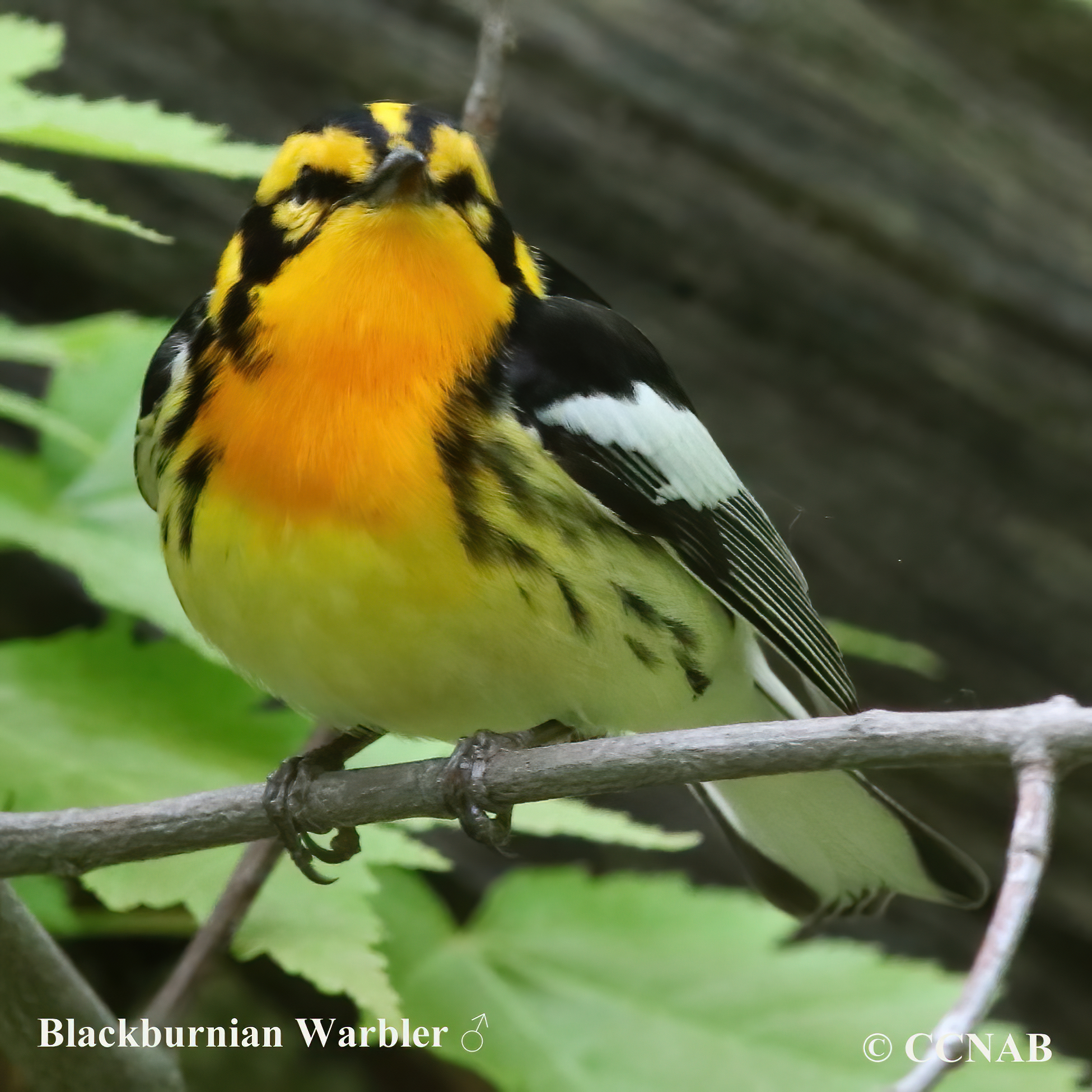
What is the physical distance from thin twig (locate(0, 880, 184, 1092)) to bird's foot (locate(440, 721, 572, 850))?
529 millimetres

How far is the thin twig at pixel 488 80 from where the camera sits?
79.7 inches

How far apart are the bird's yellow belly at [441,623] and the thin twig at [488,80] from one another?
2.51ft

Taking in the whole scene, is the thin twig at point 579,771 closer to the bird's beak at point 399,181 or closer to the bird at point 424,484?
the bird at point 424,484

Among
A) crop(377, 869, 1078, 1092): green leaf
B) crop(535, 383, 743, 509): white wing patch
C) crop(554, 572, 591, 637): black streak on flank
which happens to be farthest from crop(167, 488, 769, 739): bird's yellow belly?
crop(377, 869, 1078, 1092): green leaf

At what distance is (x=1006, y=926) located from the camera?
95cm

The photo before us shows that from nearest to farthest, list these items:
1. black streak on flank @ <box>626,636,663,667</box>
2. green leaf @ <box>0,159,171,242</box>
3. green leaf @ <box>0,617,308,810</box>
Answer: green leaf @ <box>0,159,171,242</box>, black streak on flank @ <box>626,636,663,667</box>, green leaf @ <box>0,617,308,810</box>

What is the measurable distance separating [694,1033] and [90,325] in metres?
1.52

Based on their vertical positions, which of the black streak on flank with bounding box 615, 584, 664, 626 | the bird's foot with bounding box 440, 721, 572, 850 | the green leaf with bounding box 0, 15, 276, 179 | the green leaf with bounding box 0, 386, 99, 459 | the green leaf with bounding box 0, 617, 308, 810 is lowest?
the green leaf with bounding box 0, 617, 308, 810

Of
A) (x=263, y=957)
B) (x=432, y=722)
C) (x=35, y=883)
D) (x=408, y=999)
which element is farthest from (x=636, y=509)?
(x=263, y=957)

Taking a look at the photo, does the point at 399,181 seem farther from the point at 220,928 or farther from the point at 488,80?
the point at 220,928

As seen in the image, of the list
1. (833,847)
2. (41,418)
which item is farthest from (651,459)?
(41,418)

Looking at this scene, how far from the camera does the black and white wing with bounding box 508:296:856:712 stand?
1639 mm

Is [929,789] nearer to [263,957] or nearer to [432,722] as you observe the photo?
[263,957]

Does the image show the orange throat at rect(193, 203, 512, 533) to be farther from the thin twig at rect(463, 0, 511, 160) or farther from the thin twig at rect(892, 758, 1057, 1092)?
the thin twig at rect(892, 758, 1057, 1092)
